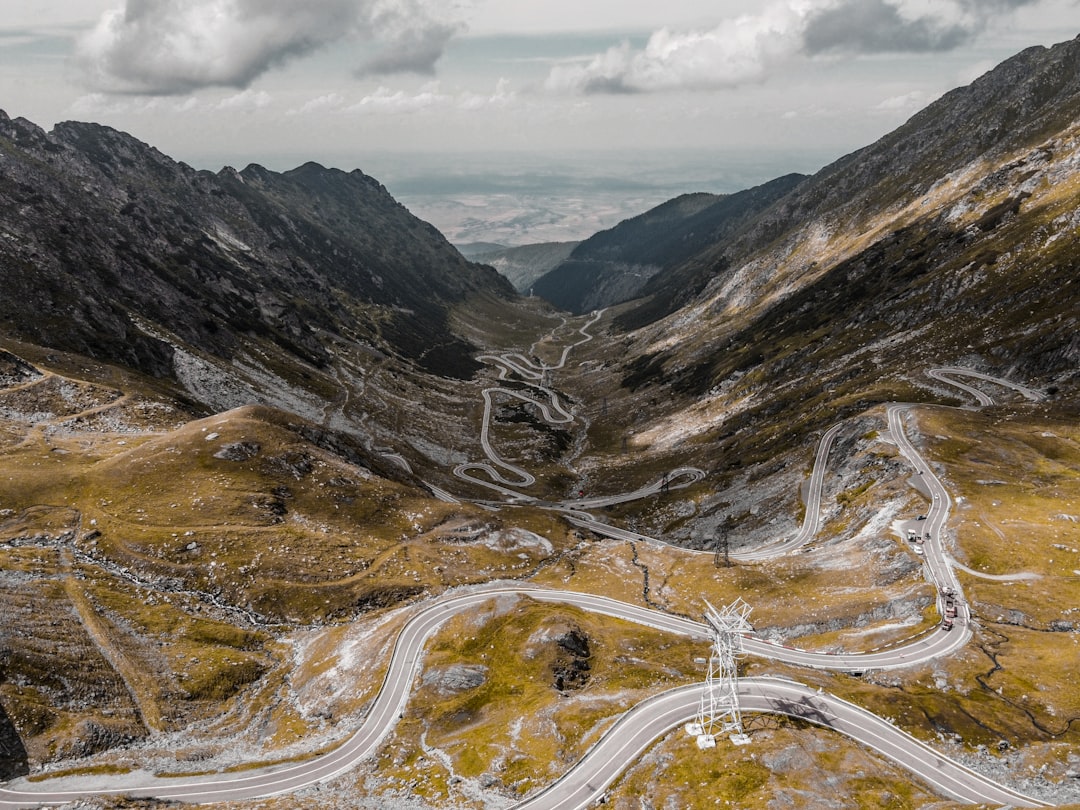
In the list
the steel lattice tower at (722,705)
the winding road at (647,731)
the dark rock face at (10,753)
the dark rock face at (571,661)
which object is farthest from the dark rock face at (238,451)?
the steel lattice tower at (722,705)

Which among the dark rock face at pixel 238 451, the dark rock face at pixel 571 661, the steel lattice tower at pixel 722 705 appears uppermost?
the dark rock face at pixel 238 451

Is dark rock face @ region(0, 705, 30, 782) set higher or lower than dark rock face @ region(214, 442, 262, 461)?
lower

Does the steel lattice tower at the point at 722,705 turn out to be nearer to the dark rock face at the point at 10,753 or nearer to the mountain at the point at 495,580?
the mountain at the point at 495,580

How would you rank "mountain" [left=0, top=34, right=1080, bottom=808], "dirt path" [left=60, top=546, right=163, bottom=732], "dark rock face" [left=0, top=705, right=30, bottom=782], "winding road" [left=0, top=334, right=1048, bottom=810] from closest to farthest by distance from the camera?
"winding road" [left=0, top=334, right=1048, bottom=810], "dark rock face" [left=0, top=705, right=30, bottom=782], "mountain" [left=0, top=34, right=1080, bottom=808], "dirt path" [left=60, top=546, right=163, bottom=732]

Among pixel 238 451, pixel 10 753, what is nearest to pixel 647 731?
pixel 10 753

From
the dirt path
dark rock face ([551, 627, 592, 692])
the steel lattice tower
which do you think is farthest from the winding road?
dark rock face ([551, 627, 592, 692])

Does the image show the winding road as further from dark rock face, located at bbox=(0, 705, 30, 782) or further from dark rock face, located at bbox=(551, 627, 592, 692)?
dark rock face, located at bbox=(551, 627, 592, 692)

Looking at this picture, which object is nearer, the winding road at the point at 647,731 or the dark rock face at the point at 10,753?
the winding road at the point at 647,731

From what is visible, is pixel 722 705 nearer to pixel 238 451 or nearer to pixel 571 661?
pixel 571 661

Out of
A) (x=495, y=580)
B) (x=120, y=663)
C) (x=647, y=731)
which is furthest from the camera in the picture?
(x=495, y=580)

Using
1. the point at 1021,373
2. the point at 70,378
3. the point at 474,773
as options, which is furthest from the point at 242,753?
the point at 1021,373

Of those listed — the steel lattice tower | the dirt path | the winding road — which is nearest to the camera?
the winding road

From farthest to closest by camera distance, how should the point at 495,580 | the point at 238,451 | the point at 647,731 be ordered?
the point at 238,451
the point at 495,580
the point at 647,731

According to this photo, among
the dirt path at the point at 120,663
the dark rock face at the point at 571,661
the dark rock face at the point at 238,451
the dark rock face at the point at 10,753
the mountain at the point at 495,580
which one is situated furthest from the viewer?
the dark rock face at the point at 238,451
